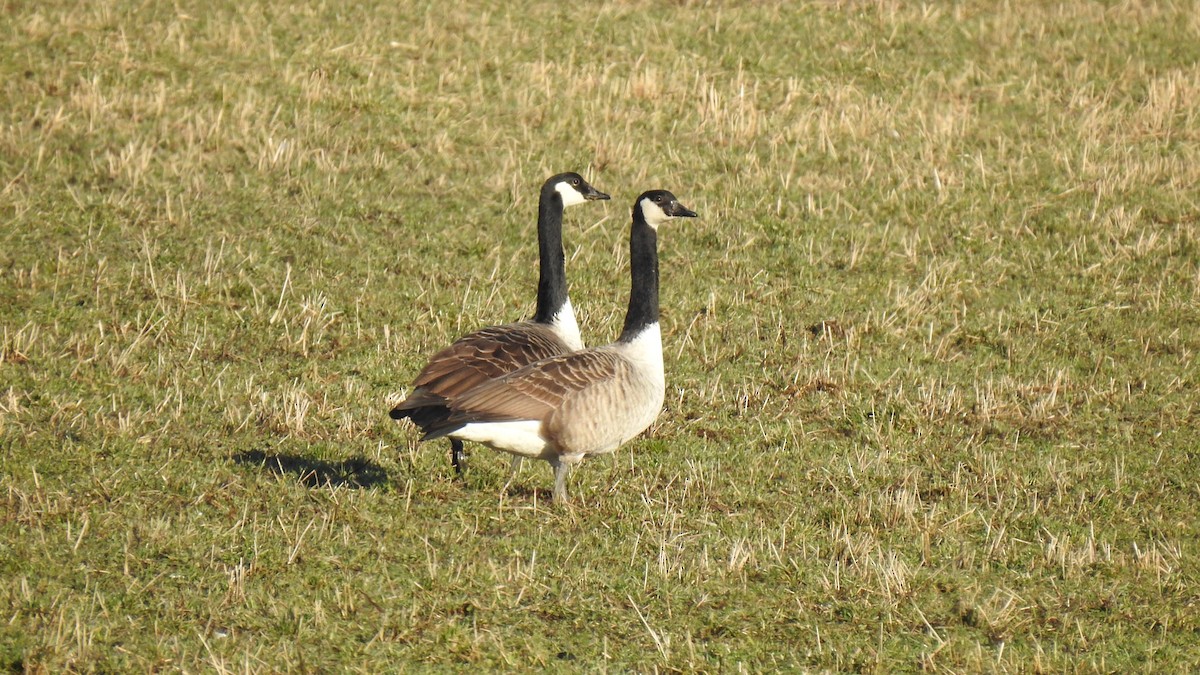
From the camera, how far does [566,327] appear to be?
31.2 feet

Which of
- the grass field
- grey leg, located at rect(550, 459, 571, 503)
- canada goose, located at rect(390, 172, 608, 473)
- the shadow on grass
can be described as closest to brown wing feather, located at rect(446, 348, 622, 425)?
canada goose, located at rect(390, 172, 608, 473)

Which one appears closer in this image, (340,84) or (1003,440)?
(1003,440)

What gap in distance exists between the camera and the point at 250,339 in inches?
420

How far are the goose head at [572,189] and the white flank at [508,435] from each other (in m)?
2.82

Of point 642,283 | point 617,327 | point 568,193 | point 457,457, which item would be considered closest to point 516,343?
point 457,457

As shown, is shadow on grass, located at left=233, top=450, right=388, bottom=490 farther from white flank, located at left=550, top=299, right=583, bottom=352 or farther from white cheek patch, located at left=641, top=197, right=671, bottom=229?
white cheek patch, located at left=641, top=197, right=671, bottom=229

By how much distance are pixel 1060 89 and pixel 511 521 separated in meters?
10.6

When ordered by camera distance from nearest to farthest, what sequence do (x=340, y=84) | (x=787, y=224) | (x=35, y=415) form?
1. (x=35, y=415)
2. (x=787, y=224)
3. (x=340, y=84)

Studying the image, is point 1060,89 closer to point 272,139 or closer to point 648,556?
point 272,139

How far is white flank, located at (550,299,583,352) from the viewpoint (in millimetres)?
9406

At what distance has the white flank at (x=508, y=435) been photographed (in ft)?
25.0

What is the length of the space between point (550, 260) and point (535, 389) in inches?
84.7

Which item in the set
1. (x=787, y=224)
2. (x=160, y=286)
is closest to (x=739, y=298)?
(x=787, y=224)

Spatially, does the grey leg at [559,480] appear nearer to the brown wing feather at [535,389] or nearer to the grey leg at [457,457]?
the brown wing feather at [535,389]
